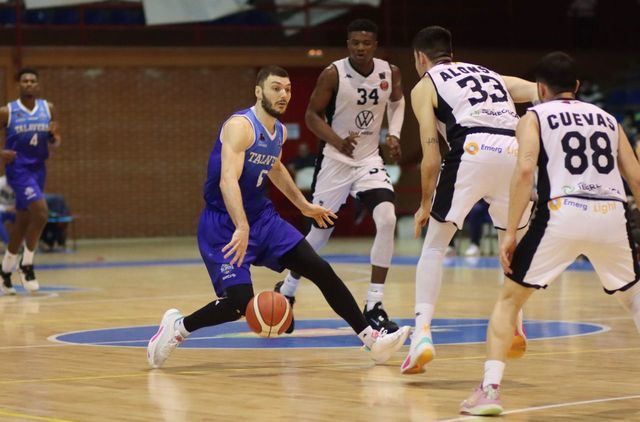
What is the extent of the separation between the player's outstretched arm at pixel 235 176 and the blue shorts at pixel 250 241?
11cm

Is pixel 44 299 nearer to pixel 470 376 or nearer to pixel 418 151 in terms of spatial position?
pixel 470 376

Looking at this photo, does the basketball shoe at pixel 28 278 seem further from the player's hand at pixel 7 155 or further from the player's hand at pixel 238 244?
the player's hand at pixel 238 244

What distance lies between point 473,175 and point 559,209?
1537 mm

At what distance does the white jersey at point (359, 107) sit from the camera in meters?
10.3

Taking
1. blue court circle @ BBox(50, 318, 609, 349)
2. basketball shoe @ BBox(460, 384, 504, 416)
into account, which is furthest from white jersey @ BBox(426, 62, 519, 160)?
blue court circle @ BBox(50, 318, 609, 349)

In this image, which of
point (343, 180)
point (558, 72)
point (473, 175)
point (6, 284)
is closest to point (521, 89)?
point (473, 175)

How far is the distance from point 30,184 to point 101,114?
1170cm

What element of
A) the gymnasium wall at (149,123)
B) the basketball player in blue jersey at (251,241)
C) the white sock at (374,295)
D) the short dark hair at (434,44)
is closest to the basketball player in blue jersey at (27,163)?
the white sock at (374,295)

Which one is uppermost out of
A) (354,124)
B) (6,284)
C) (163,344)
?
(354,124)

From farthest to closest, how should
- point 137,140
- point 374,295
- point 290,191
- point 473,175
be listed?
point 137,140, point 374,295, point 290,191, point 473,175

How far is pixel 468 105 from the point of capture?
7.80 m

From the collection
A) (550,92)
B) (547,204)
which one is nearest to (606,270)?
(547,204)

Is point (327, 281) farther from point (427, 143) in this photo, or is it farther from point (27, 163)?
point (27, 163)

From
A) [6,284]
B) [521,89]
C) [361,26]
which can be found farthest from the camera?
[6,284]
